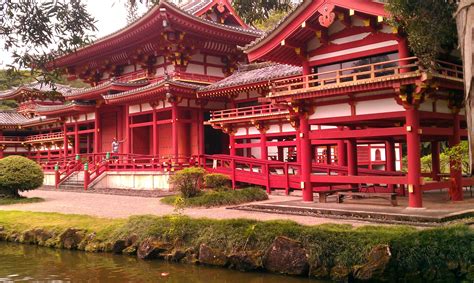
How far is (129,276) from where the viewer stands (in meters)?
10.1

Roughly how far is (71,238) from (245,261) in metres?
5.61

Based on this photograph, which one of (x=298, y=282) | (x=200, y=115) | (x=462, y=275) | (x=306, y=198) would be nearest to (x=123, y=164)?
(x=200, y=115)

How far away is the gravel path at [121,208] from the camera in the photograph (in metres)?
14.7

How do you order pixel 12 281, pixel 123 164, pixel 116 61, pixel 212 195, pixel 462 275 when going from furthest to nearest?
pixel 116 61 < pixel 123 164 < pixel 212 195 < pixel 12 281 < pixel 462 275

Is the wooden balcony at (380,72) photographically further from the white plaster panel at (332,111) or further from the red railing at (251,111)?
the red railing at (251,111)

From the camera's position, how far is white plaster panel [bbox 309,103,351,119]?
1578 centimetres

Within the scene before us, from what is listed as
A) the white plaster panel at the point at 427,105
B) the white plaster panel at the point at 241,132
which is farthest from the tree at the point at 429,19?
the white plaster panel at the point at 241,132

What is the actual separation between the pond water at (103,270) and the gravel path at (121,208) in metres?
3.48

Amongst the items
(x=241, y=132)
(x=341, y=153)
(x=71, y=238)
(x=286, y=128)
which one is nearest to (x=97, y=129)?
(x=241, y=132)

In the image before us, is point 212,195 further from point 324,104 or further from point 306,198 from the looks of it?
point 324,104

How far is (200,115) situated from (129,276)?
18753 mm

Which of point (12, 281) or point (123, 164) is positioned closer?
Result: point (12, 281)

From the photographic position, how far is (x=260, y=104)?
86.6 ft

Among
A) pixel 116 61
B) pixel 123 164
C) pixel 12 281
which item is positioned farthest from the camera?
pixel 116 61
